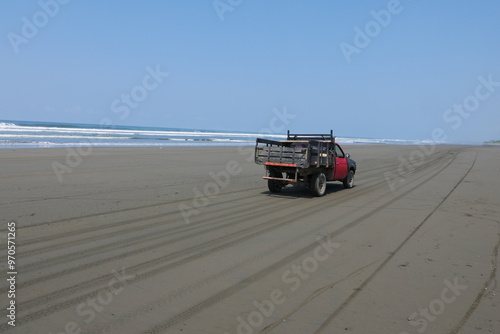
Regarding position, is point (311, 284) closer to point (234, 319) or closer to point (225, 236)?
point (234, 319)

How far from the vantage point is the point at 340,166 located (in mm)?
15023

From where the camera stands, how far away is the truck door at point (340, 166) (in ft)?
48.7

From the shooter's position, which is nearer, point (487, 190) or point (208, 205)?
point (208, 205)

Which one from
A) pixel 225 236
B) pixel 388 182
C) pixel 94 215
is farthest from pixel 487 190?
pixel 94 215

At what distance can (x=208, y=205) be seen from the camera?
36.0ft

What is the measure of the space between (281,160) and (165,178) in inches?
207
